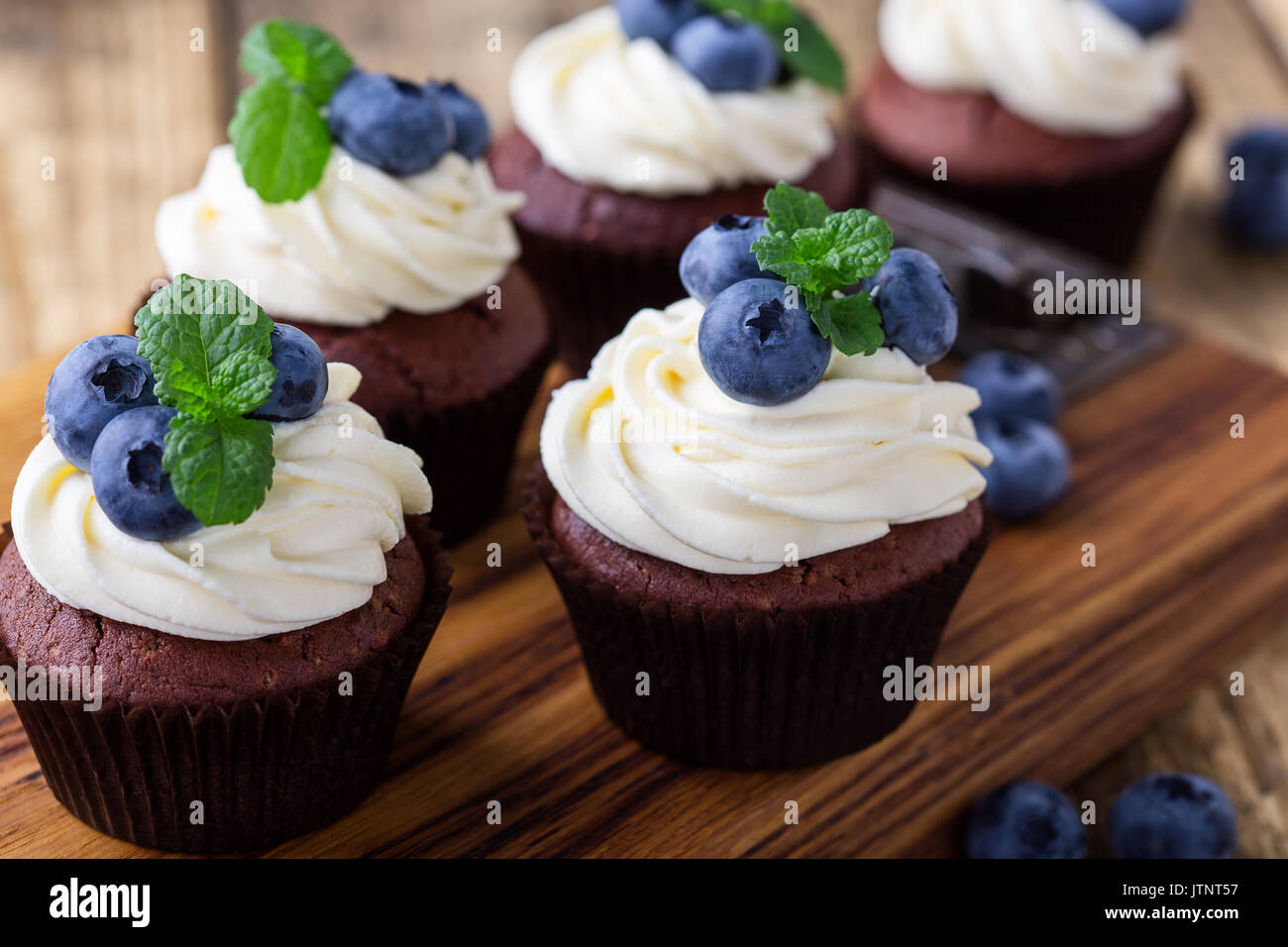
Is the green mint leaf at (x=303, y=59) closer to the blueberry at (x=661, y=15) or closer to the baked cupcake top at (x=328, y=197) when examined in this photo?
the baked cupcake top at (x=328, y=197)

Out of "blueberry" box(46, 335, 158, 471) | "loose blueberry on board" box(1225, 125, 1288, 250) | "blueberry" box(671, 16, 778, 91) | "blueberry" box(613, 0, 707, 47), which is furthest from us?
"loose blueberry on board" box(1225, 125, 1288, 250)

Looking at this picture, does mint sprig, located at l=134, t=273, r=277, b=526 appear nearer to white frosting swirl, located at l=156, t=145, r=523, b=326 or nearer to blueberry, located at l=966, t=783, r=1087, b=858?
white frosting swirl, located at l=156, t=145, r=523, b=326

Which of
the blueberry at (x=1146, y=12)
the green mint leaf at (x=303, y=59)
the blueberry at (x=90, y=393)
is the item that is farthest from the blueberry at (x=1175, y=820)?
the blueberry at (x=1146, y=12)

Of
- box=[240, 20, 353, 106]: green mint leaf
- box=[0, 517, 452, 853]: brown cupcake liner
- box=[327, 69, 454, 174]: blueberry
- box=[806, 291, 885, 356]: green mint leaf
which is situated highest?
box=[240, 20, 353, 106]: green mint leaf

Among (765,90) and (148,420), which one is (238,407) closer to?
Result: (148,420)

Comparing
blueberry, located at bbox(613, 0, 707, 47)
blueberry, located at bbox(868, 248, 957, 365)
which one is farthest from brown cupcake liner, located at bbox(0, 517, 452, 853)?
blueberry, located at bbox(613, 0, 707, 47)

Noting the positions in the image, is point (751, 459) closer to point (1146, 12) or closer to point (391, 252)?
point (391, 252)

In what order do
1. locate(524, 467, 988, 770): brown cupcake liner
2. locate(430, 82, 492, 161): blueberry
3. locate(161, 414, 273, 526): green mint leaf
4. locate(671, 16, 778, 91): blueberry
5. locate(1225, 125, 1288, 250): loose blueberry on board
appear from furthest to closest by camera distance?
locate(1225, 125, 1288, 250): loose blueberry on board → locate(671, 16, 778, 91): blueberry → locate(430, 82, 492, 161): blueberry → locate(524, 467, 988, 770): brown cupcake liner → locate(161, 414, 273, 526): green mint leaf
